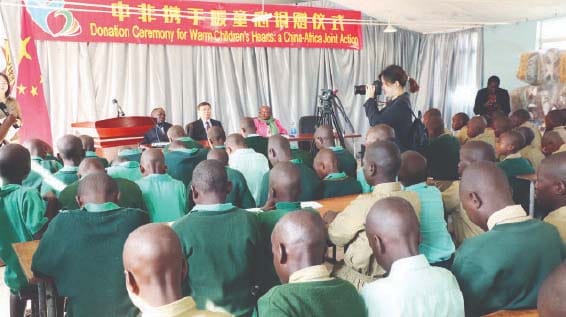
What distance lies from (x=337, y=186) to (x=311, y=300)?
6.38 feet

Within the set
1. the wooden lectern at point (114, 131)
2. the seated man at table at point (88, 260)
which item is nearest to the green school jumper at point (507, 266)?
the seated man at table at point (88, 260)

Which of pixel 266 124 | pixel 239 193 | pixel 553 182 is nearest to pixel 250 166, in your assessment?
pixel 239 193

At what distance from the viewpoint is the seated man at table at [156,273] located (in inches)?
50.4

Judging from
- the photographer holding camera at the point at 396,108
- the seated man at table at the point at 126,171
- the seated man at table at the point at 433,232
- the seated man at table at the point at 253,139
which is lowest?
the seated man at table at the point at 433,232

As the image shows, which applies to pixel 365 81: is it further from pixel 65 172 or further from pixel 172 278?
pixel 172 278

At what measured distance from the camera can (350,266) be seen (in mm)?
2357

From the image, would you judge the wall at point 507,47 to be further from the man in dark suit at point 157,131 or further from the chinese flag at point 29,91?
the chinese flag at point 29,91

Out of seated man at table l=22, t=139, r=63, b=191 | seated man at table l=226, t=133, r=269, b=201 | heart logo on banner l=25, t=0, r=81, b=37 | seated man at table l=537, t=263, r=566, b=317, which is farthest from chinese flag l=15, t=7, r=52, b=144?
seated man at table l=537, t=263, r=566, b=317

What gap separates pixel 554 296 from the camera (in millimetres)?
1276

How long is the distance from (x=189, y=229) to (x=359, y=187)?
1.63 metres

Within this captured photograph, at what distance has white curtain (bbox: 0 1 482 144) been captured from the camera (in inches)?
263

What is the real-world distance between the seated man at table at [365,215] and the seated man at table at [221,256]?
0.40 m

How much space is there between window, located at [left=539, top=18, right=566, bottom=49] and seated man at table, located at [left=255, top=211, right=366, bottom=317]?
757 centimetres

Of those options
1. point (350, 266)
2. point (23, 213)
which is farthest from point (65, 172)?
point (350, 266)
